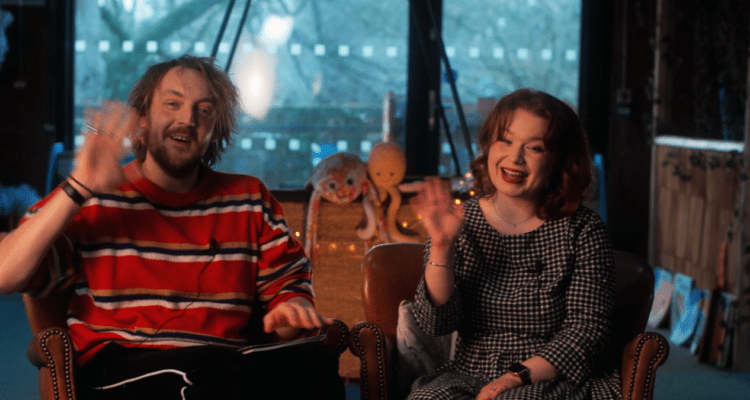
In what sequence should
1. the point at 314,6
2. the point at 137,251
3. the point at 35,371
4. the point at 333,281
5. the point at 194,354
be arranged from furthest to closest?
the point at 314,6 < the point at 35,371 < the point at 333,281 < the point at 137,251 < the point at 194,354

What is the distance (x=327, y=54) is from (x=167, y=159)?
396cm

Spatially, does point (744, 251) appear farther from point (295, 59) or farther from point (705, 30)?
point (295, 59)

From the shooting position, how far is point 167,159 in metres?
1.66

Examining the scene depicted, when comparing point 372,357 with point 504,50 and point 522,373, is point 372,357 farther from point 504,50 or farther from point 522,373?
point 504,50

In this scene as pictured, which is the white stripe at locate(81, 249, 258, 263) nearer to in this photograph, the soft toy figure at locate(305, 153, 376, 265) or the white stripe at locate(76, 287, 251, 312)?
the white stripe at locate(76, 287, 251, 312)

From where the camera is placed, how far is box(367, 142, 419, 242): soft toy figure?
2975 millimetres

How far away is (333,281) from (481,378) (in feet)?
4.27

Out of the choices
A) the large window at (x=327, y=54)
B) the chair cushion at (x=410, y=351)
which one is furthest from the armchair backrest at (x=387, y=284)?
the large window at (x=327, y=54)

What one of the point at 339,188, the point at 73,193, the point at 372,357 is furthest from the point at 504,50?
the point at 73,193

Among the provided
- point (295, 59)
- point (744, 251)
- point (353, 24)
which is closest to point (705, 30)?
point (744, 251)

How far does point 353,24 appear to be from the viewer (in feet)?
17.9

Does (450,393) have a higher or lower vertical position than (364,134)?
lower

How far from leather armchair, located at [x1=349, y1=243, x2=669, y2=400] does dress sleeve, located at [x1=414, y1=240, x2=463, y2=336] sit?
4.6 inches

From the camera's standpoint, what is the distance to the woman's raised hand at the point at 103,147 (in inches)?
57.1
